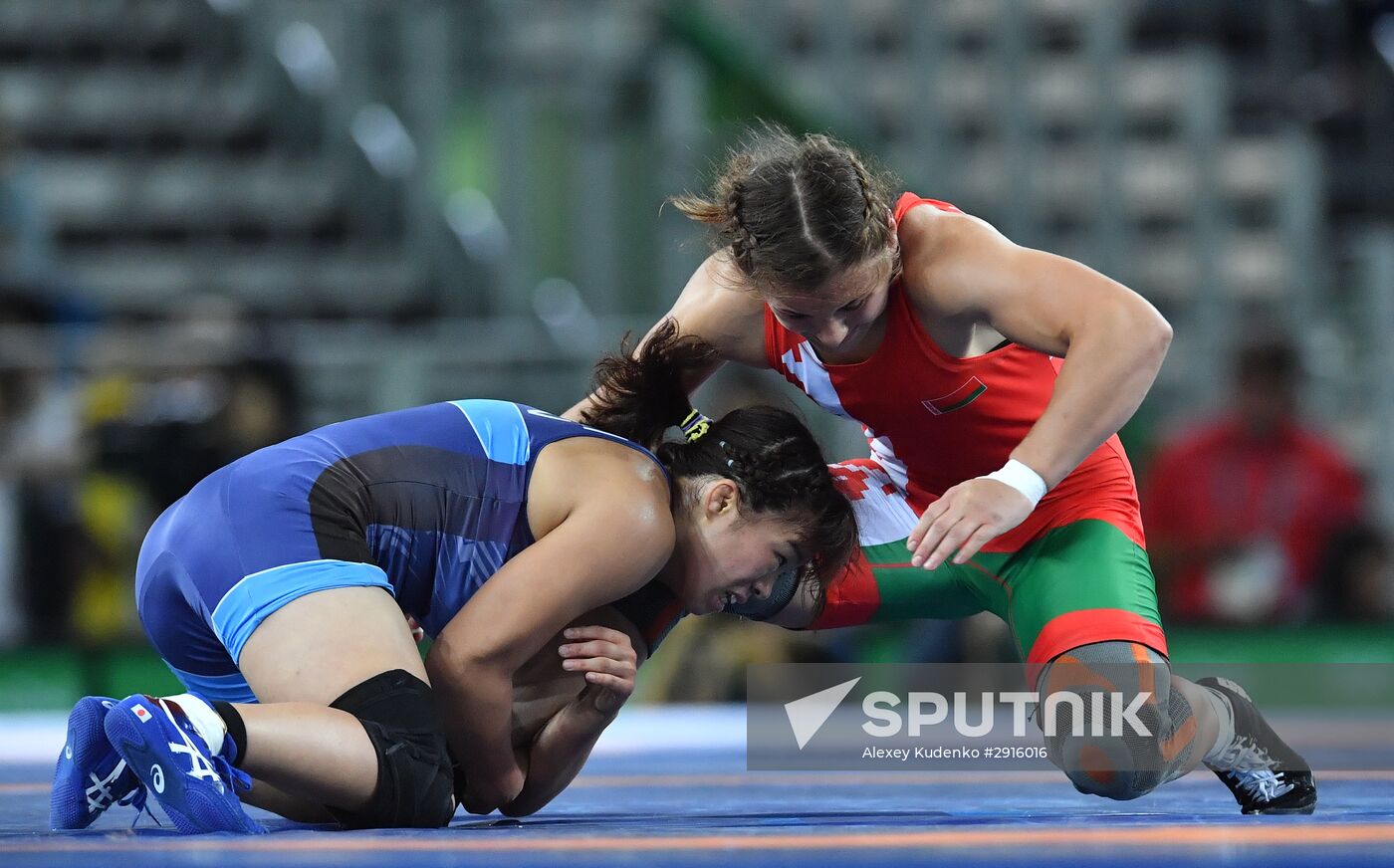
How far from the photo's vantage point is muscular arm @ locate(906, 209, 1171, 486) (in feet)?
8.55

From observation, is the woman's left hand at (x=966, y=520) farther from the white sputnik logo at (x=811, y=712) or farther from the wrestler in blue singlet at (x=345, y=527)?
the white sputnik logo at (x=811, y=712)

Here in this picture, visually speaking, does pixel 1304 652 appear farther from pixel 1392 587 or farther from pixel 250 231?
pixel 250 231

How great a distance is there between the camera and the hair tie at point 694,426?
2791mm

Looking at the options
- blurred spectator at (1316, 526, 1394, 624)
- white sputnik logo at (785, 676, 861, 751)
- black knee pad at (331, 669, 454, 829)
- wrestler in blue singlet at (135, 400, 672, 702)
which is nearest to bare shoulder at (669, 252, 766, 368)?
wrestler in blue singlet at (135, 400, 672, 702)

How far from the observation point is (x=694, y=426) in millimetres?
2846

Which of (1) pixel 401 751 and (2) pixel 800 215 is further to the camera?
(2) pixel 800 215

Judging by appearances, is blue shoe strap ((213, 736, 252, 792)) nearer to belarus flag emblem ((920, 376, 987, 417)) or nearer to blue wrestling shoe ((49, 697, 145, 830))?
blue wrestling shoe ((49, 697, 145, 830))

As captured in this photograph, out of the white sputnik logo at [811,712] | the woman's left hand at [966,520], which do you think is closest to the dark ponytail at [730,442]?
the woman's left hand at [966,520]

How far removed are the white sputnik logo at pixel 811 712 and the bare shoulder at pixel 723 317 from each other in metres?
1.47

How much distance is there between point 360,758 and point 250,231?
644 cm

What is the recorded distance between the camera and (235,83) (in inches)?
342

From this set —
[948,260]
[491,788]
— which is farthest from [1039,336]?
[491,788]

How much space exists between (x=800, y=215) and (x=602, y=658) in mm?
714

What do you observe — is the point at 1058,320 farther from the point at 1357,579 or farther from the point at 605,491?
the point at 1357,579
